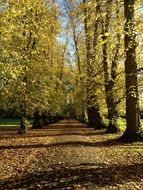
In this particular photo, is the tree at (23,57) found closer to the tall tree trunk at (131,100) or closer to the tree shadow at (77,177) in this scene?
the tall tree trunk at (131,100)

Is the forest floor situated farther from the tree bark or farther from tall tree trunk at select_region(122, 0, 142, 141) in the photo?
→ the tree bark

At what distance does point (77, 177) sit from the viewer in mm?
10398

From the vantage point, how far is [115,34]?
54.1 ft

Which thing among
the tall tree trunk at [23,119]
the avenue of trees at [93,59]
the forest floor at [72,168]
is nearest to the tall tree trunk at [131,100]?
the avenue of trees at [93,59]

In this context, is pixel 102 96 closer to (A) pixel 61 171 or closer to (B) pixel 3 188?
(A) pixel 61 171

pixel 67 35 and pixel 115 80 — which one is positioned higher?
pixel 67 35

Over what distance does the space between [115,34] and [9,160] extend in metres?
6.59

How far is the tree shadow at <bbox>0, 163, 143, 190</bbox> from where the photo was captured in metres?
9.58

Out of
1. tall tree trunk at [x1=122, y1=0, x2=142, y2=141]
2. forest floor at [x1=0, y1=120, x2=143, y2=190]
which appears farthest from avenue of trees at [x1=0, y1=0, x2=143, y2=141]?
forest floor at [x1=0, y1=120, x2=143, y2=190]

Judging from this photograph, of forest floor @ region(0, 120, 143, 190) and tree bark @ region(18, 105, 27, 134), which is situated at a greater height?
tree bark @ region(18, 105, 27, 134)

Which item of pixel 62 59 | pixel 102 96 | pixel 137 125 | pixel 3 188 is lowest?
pixel 3 188

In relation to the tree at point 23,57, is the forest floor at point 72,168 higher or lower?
lower

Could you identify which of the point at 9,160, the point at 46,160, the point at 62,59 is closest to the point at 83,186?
the point at 46,160

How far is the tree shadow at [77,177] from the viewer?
31.4ft
